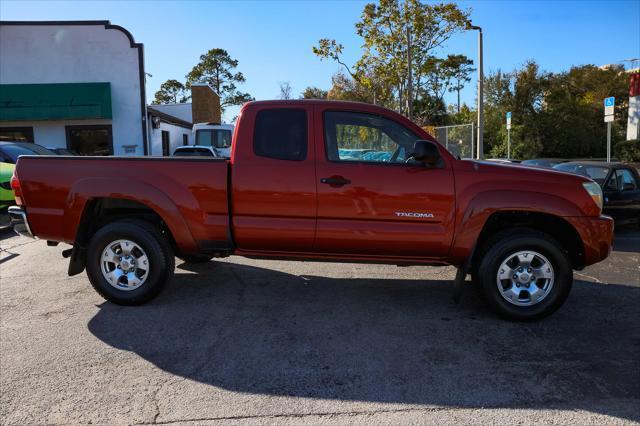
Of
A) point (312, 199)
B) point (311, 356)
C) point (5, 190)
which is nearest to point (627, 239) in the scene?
point (312, 199)

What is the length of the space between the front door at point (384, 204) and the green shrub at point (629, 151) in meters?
23.8

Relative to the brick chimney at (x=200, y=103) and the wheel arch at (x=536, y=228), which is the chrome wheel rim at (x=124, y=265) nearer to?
the wheel arch at (x=536, y=228)

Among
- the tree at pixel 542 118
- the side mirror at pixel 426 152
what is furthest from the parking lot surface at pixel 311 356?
the tree at pixel 542 118

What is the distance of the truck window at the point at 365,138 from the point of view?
16.0ft

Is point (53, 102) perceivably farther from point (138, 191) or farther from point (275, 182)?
point (275, 182)

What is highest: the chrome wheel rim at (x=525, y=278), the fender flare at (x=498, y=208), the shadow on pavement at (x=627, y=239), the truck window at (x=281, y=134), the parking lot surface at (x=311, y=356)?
the truck window at (x=281, y=134)

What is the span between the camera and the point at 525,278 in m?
4.80

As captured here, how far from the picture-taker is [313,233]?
4828 mm

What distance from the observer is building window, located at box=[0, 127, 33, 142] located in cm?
2057

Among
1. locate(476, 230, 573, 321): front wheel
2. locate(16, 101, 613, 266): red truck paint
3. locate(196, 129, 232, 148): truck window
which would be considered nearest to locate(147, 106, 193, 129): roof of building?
locate(196, 129, 232, 148): truck window

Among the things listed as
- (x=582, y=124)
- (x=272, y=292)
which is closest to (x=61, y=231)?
(x=272, y=292)

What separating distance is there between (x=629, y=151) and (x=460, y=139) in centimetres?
1015

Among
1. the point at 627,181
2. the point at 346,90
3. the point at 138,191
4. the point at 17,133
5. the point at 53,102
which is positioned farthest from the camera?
the point at 346,90

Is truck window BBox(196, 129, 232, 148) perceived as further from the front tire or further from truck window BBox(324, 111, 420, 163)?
truck window BBox(324, 111, 420, 163)
